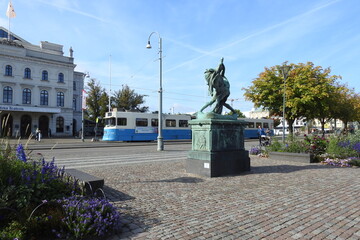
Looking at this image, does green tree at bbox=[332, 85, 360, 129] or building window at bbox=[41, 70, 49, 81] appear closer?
green tree at bbox=[332, 85, 360, 129]

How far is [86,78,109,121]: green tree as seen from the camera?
143 feet

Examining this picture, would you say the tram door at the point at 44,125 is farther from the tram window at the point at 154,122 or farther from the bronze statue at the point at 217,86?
the bronze statue at the point at 217,86

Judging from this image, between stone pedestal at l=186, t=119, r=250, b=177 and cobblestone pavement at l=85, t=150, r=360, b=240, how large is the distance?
0.51m

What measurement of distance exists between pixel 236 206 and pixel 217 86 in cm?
443

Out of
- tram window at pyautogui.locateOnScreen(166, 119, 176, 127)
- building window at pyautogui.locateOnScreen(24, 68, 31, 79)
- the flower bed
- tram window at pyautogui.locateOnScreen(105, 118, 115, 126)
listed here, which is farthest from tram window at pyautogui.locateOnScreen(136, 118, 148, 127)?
building window at pyautogui.locateOnScreen(24, 68, 31, 79)

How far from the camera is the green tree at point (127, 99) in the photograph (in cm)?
4500

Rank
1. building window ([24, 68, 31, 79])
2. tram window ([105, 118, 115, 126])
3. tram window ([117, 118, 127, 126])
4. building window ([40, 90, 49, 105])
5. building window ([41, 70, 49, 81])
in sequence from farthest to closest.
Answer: building window ([41, 70, 49, 81]) → building window ([40, 90, 49, 105]) → building window ([24, 68, 31, 79]) → tram window ([105, 118, 115, 126]) → tram window ([117, 118, 127, 126])

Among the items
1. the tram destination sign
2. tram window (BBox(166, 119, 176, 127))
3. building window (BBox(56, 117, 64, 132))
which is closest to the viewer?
tram window (BBox(166, 119, 176, 127))

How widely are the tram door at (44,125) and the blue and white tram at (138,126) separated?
752 inches

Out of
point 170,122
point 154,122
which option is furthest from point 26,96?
point 170,122

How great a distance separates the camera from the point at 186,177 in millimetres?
7551

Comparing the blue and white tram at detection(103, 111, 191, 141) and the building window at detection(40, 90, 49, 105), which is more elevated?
the building window at detection(40, 90, 49, 105)

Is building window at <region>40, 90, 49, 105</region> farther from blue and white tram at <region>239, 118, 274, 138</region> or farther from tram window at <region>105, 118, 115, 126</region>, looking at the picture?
blue and white tram at <region>239, 118, 274, 138</region>

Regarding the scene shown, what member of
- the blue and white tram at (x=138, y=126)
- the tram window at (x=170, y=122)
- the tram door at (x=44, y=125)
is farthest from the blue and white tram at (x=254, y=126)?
the tram door at (x=44, y=125)
